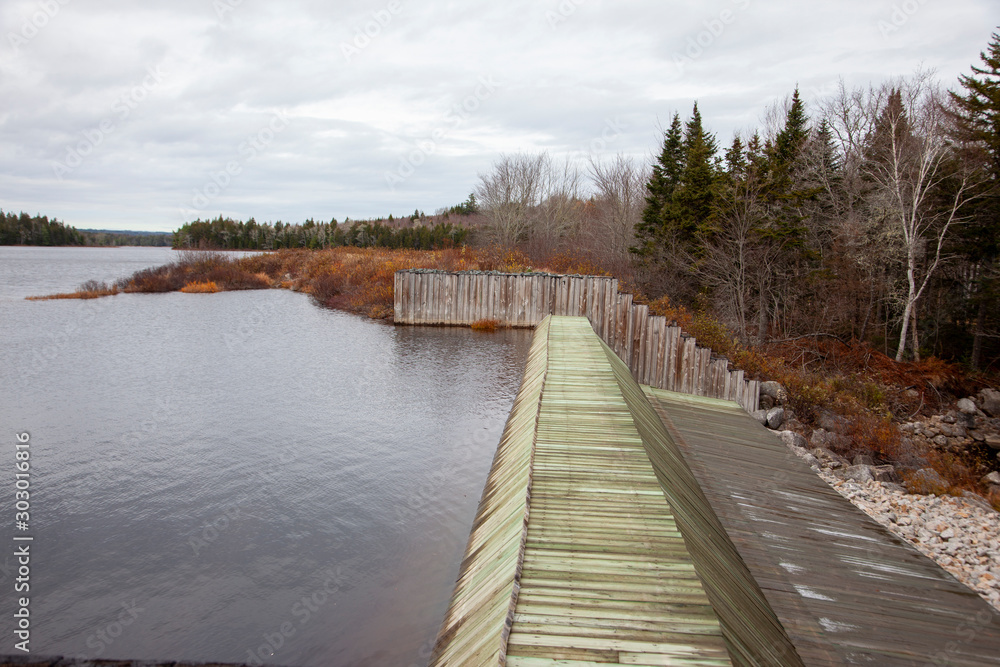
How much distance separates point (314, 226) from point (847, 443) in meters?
A: 69.7

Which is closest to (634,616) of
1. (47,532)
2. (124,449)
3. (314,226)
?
(47,532)

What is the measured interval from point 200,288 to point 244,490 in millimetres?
24272

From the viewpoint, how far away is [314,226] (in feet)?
237

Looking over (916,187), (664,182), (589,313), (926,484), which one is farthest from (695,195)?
(926,484)

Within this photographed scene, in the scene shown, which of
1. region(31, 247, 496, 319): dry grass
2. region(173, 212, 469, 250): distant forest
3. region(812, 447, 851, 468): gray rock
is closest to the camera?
region(812, 447, 851, 468): gray rock

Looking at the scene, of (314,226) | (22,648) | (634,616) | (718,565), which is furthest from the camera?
(314,226)

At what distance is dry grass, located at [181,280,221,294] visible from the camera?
27.7 metres

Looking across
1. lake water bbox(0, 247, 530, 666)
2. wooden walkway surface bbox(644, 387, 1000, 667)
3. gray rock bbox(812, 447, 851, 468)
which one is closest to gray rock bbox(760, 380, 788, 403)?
gray rock bbox(812, 447, 851, 468)

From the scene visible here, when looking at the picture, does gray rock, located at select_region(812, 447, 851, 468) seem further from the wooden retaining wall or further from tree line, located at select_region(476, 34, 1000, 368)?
tree line, located at select_region(476, 34, 1000, 368)

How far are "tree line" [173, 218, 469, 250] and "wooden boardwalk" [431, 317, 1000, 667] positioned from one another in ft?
150

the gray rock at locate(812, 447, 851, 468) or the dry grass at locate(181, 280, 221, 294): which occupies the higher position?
the dry grass at locate(181, 280, 221, 294)

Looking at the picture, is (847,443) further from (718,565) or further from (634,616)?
(634,616)

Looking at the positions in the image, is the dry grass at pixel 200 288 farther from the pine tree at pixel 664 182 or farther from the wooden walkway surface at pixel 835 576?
the wooden walkway surface at pixel 835 576

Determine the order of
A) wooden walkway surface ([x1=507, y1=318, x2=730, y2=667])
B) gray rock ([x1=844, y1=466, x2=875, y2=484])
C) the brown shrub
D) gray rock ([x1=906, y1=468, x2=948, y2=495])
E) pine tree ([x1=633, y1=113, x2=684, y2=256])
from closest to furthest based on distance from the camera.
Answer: wooden walkway surface ([x1=507, y1=318, x2=730, y2=667])
gray rock ([x1=906, y1=468, x2=948, y2=495])
gray rock ([x1=844, y1=466, x2=875, y2=484])
the brown shrub
pine tree ([x1=633, y1=113, x2=684, y2=256])
